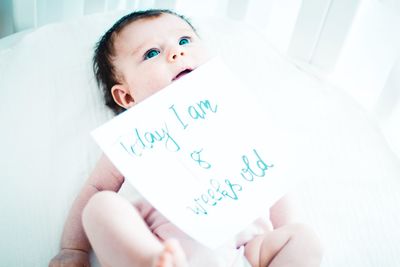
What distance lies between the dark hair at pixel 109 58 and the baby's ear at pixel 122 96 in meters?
0.02

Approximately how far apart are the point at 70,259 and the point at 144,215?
118 mm

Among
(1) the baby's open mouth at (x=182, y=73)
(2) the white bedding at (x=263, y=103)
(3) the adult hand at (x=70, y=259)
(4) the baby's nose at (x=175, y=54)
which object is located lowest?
(3) the adult hand at (x=70, y=259)

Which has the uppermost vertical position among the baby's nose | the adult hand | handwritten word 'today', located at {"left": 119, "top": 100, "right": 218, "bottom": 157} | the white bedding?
the baby's nose

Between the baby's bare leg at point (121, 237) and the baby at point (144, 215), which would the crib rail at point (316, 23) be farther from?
Answer: the baby's bare leg at point (121, 237)

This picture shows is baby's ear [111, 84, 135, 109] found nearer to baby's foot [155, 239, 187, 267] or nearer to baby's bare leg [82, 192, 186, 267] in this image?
baby's bare leg [82, 192, 186, 267]

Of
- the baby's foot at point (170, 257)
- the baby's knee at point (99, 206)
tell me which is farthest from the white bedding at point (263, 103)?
the baby's foot at point (170, 257)

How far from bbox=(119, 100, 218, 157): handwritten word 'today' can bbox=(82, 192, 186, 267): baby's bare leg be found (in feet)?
0.22

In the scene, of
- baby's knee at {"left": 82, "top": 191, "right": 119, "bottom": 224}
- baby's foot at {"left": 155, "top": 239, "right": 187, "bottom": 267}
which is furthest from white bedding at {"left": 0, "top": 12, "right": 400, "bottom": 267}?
baby's foot at {"left": 155, "top": 239, "right": 187, "bottom": 267}

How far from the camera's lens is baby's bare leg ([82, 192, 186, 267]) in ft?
1.86

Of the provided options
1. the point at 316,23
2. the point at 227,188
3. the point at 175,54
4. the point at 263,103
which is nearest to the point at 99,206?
the point at 227,188

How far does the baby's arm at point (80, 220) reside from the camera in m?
0.70

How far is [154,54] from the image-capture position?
2.71 ft

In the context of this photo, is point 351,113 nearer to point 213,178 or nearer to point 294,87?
point 294,87

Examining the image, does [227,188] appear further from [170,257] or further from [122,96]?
[122,96]
